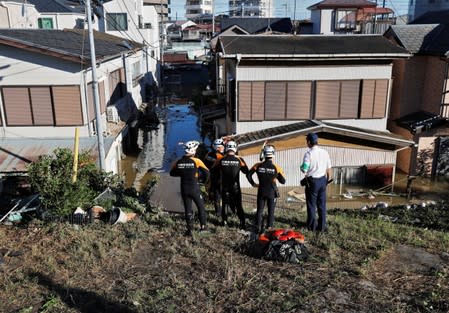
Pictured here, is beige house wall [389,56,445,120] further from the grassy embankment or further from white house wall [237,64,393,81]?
the grassy embankment

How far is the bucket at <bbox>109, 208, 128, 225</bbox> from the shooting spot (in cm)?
861

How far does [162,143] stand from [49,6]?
1860 cm

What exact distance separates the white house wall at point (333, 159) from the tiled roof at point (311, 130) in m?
0.67

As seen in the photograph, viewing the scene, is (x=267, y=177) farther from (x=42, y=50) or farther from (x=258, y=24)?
(x=258, y=24)

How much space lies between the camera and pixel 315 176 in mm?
7773

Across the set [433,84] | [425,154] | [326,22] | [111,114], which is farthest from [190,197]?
[326,22]

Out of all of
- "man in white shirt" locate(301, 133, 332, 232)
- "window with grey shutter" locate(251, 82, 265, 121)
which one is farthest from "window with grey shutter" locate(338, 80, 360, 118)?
"man in white shirt" locate(301, 133, 332, 232)

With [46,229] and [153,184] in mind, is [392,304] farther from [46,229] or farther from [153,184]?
[153,184]

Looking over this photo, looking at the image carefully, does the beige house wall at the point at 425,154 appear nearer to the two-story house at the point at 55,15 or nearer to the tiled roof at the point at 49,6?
the two-story house at the point at 55,15

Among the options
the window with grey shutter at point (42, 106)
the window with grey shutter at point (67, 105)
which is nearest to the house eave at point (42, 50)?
the window with grey shutter at point (67, 105)

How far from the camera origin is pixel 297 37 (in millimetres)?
19062

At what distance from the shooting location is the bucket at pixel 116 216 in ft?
28.2

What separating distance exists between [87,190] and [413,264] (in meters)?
6.75

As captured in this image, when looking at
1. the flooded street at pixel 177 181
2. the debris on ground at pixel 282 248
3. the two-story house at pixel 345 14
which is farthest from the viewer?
the two-story house at pixel 345 14
